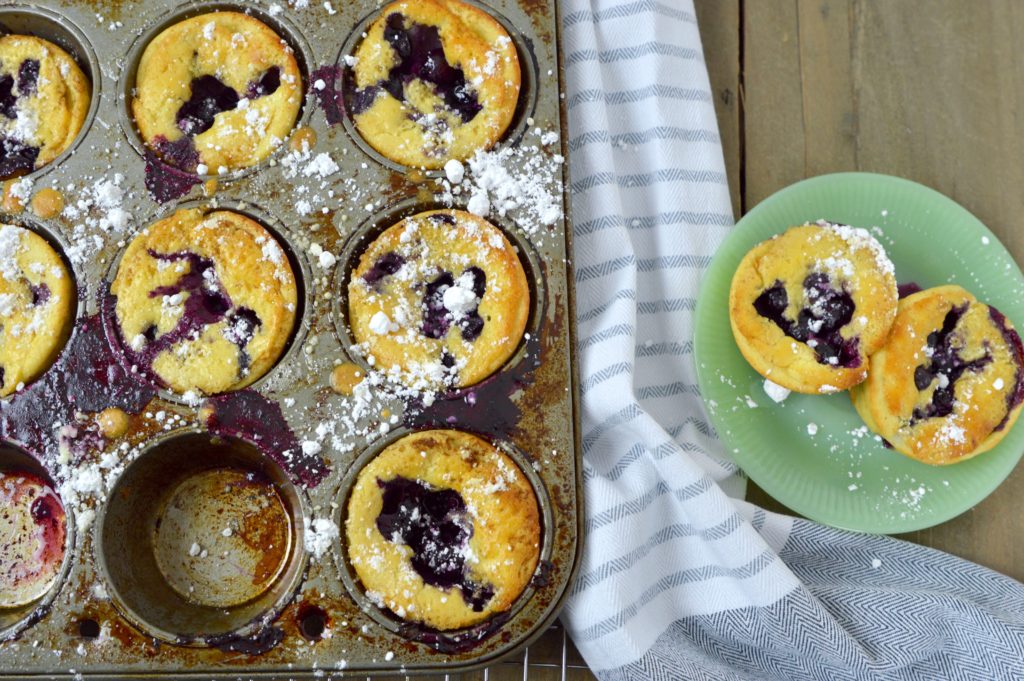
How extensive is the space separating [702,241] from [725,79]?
58cm

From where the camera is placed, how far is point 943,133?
2629 mm

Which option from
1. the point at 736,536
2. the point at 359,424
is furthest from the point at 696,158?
the point at 359,424

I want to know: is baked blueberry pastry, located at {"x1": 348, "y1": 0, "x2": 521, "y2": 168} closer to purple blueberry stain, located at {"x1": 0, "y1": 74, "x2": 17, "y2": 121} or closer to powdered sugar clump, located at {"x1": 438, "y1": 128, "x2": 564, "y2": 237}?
powdered sugar clump, located at {"x1": 438, "y1": 128, "x2": 564, "y2": 237}

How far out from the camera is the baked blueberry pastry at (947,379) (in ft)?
7.20

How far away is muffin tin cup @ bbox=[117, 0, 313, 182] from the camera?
7.40 feet

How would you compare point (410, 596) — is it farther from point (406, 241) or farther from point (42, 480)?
point (42, 480)

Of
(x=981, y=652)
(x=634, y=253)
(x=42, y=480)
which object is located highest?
(x=634, y=253)

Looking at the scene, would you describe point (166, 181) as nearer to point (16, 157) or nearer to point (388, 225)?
point (16, 157)

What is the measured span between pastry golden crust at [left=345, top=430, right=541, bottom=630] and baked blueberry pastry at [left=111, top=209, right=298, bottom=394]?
0.44 m

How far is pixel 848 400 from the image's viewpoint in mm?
2398

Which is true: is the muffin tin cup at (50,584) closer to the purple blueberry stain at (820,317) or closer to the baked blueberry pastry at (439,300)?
the baked blueberry pastry at (439,300)

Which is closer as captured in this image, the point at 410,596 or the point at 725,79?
the point at 410,596

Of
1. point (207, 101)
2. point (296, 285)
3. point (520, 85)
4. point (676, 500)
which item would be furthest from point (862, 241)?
point (207, 101)

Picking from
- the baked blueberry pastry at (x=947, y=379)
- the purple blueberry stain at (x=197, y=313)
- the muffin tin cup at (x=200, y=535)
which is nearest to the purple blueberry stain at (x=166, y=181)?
the purple blueberry stain at (x=197, y=313)
